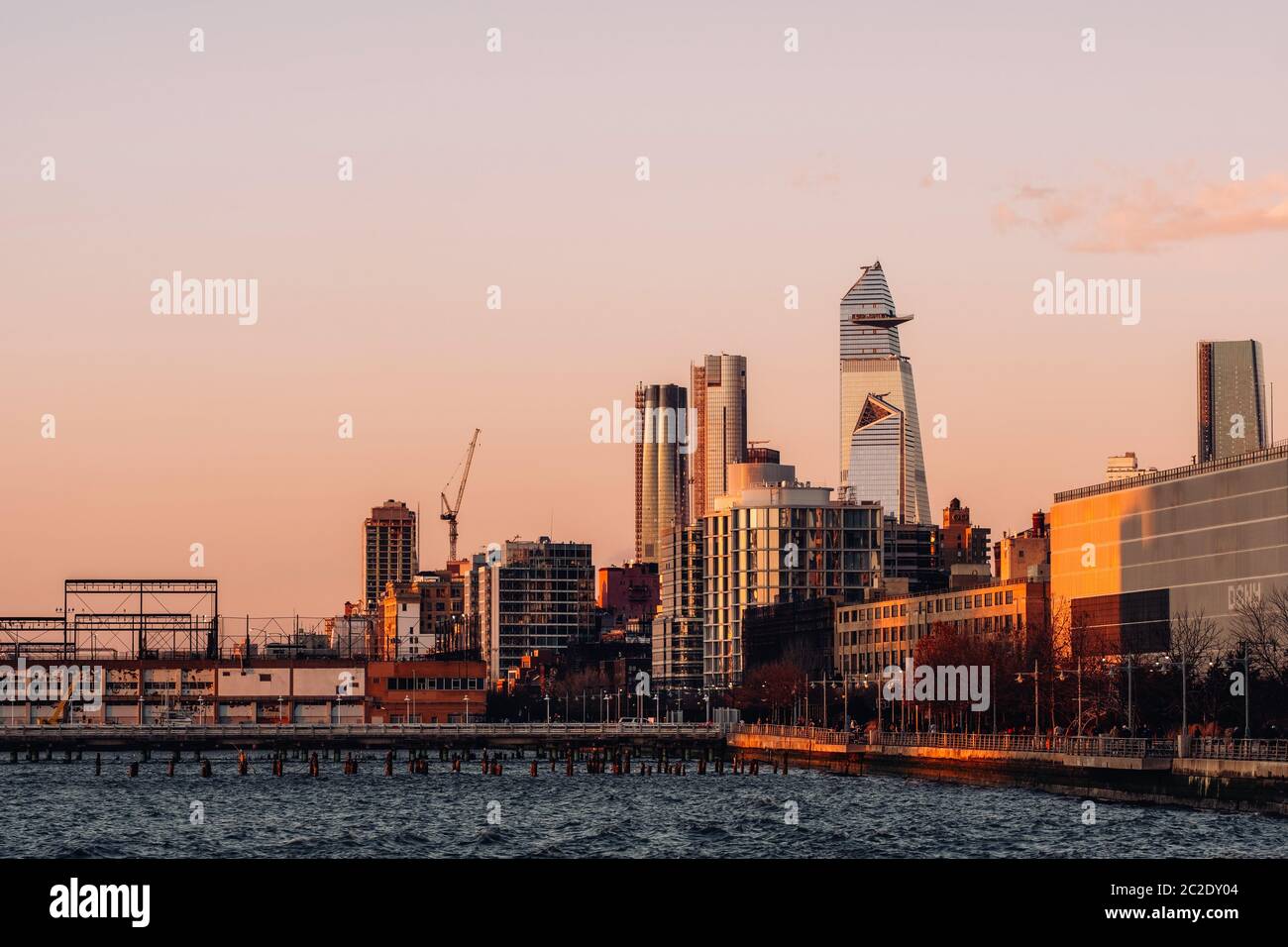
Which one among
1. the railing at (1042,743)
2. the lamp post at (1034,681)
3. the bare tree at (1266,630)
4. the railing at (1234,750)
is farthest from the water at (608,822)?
the bare tree at (1266,630)

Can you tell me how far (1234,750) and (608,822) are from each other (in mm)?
36393

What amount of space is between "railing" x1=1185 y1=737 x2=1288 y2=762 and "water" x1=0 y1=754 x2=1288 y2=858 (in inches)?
188

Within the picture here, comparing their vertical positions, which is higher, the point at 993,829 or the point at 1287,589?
the point at 1287,589

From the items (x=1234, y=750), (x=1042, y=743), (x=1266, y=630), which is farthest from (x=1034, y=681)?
(x=1234, y=750)

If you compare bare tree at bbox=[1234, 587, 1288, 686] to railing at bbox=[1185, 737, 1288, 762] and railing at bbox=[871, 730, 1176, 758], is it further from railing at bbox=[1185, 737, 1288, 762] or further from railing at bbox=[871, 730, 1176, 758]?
railing at bbox=[1185, 737, 1288, 762]

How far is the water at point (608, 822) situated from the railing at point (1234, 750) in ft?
15.7

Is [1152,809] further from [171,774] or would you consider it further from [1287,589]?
[171,774]

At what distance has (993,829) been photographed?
10100 centimetres

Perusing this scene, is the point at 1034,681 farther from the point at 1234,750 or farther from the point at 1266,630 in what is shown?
the point at 1234,750

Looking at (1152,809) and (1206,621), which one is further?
(1206,621)

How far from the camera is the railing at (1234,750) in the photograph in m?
111
